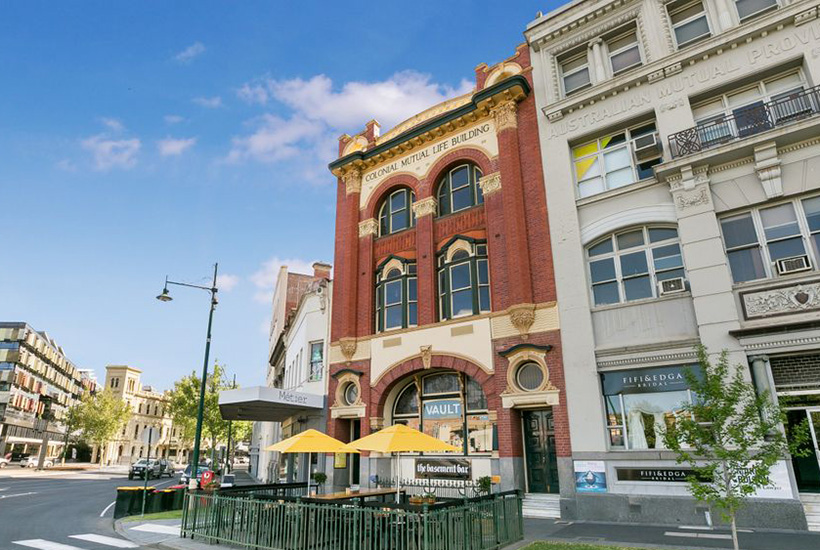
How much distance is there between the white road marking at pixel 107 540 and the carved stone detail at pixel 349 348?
10417mm

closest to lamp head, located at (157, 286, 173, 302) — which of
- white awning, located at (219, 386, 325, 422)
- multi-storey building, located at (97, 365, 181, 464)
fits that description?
white awning, located at (219, 386, 325, 422)

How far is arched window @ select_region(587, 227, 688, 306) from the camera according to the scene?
600 inches

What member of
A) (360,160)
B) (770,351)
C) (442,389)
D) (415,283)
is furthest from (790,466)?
(360,160)

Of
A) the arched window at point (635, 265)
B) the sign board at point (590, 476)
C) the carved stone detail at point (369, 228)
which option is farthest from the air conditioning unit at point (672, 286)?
the carved stone detail at point (369, 228)

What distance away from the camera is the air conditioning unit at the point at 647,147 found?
16.3 meters

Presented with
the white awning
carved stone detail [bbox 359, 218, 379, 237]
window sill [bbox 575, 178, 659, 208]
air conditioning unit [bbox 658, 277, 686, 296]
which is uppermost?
carved stone detail [bbox 359, 218, 379, 237]

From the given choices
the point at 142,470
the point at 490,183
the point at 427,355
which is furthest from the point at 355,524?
the point at 142,470

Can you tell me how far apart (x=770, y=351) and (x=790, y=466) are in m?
2.70

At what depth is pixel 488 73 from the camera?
21.1 m

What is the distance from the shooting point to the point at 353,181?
80.9ft

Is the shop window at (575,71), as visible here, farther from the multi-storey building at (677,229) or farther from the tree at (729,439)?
the tree at (729,439)

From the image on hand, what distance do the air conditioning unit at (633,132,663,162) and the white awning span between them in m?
15.5

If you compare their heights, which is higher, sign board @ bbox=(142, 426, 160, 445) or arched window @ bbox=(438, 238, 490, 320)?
arched window @ bbox=(438, 238, 490, 320)

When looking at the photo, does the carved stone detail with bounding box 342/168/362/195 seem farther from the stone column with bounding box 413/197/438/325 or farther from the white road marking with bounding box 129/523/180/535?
the white road marking with bounding box 129/523/180/535
